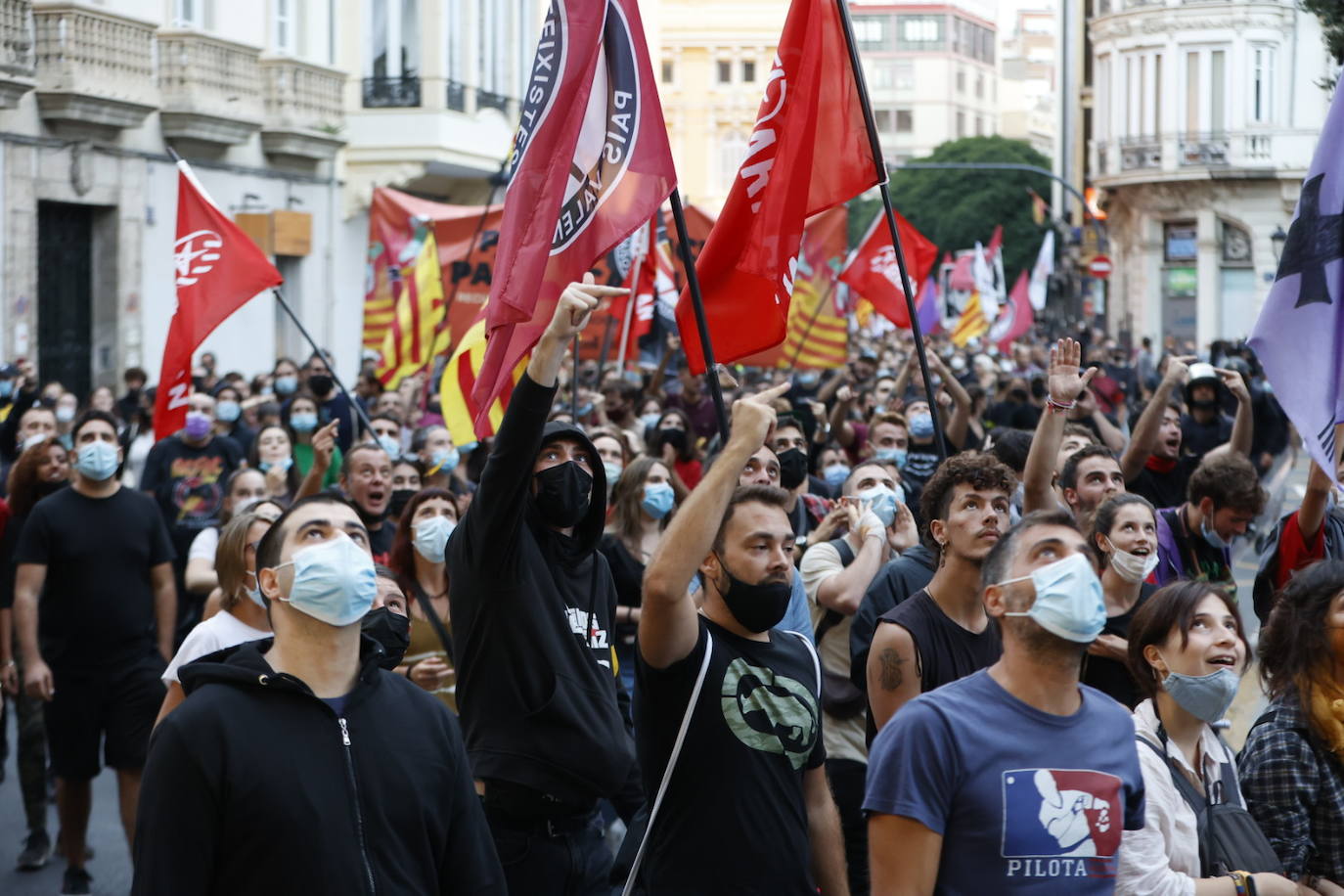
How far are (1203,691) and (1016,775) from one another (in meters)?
1.00

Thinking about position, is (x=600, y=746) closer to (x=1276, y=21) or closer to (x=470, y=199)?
(x=470, y=199)

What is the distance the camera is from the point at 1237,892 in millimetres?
4051

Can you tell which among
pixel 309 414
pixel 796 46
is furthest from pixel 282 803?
pixel 309 414

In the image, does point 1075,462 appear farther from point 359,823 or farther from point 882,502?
point 359,823

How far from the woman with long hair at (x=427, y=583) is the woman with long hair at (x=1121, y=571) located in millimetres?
2067

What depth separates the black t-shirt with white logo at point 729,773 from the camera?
4.04 m

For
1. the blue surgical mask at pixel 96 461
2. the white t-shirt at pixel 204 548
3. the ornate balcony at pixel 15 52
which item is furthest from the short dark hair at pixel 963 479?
the ornate balcony at pixel 15 52

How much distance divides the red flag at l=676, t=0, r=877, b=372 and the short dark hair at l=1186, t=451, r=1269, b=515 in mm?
1627

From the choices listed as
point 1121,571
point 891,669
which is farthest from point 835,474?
point 891,669

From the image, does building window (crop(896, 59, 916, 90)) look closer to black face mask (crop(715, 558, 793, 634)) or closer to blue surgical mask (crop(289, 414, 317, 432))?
blue surgical mask (crop(289, 414, 317, 432))

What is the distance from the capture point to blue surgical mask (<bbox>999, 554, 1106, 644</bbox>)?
3.61 metres

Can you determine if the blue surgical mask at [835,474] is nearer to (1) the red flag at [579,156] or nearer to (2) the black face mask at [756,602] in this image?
(1) the red flag at [579,156]

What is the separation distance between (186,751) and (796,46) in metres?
3.79

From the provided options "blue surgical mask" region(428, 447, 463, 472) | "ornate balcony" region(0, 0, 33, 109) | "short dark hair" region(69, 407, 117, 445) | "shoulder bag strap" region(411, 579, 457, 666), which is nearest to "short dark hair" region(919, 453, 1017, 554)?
"shoulder bag strap" region(411, 579, 457, 666)
